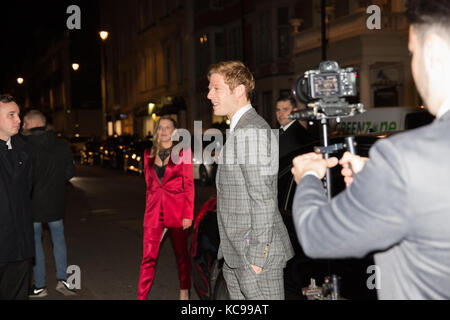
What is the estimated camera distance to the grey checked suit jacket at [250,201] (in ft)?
10.8

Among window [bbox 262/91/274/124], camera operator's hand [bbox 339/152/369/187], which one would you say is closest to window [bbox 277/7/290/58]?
window [bbox 262/91/274/124]

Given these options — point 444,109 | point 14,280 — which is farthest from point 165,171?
→ point 444,109

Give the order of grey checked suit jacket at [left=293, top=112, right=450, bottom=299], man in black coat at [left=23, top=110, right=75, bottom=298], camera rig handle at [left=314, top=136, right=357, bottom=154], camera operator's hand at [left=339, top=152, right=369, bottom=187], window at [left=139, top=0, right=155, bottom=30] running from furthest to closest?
window at [left=139, top=0, right=155, bottom=30]
man in black coat at [left=23, top=110, right=75, bottom=298]
camera rig handle at [left=314, top=136, right=357, bottom=154]
camera operator's hand at [left=339, top=152, right=369, bottom=187]
grey checked suit jacket at [left=293, top=112, right=450, bottom=299]

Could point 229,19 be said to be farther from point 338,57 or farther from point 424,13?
point 424,13

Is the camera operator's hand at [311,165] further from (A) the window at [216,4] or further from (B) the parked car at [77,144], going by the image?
(B) the parked car at [77,144]

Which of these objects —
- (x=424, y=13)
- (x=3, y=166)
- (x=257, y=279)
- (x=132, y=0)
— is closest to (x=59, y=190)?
(x=3, y=166)

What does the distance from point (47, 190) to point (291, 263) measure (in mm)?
3455

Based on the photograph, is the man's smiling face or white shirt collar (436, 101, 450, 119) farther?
the man's smiling face

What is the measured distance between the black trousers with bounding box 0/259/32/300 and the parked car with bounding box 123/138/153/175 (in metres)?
18.5

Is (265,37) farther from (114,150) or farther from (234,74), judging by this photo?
(234,74)

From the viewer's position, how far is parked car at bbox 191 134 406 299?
10.7 ft

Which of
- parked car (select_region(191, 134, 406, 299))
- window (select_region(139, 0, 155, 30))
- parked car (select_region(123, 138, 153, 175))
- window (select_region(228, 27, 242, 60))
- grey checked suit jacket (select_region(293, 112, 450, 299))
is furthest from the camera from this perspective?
window (select_region(139, 0, 155, 30))

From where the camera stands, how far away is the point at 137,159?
24031 millimetres

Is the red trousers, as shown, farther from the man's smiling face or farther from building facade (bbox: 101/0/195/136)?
building facade (bbox: 101/0/195/136)
